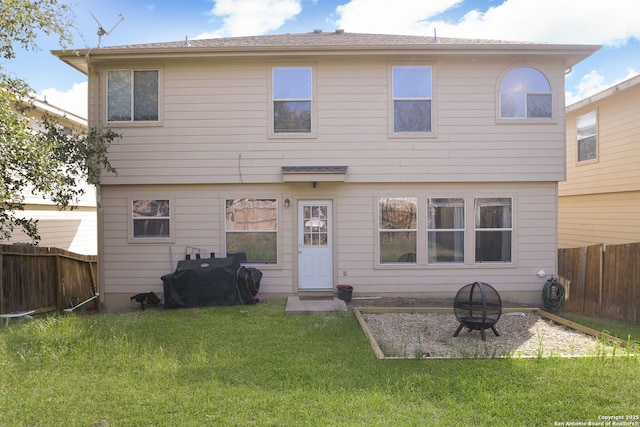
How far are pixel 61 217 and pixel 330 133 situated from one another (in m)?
9.12

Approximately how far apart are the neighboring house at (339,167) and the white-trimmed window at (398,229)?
0.10ft

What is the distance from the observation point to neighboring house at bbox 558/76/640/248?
447 inches

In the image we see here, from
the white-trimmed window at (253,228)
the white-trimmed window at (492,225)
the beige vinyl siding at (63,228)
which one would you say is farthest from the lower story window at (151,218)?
the white-trimmed window at (492,225)

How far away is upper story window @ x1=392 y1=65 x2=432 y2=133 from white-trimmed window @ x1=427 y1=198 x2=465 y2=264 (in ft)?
5.48

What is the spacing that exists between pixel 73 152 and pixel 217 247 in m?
3.36

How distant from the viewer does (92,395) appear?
4.17 meters

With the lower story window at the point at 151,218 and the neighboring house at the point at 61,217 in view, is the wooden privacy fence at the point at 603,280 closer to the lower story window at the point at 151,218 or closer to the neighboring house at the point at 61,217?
the lower story window at the point at 151,218

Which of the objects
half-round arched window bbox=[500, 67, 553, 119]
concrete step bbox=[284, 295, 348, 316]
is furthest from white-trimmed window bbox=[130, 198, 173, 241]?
half-round arched window bbox=[500, 67, 553, 119]

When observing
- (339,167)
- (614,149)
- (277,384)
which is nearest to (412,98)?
(339,167)

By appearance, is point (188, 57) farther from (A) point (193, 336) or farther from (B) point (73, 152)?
(A) point (193, 336)

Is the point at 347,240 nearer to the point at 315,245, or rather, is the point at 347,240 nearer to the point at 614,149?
the point at 315,245

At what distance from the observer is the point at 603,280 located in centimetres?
880

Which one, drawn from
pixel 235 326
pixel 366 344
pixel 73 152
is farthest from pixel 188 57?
pixel 366 344

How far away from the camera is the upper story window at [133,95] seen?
9305 mm
